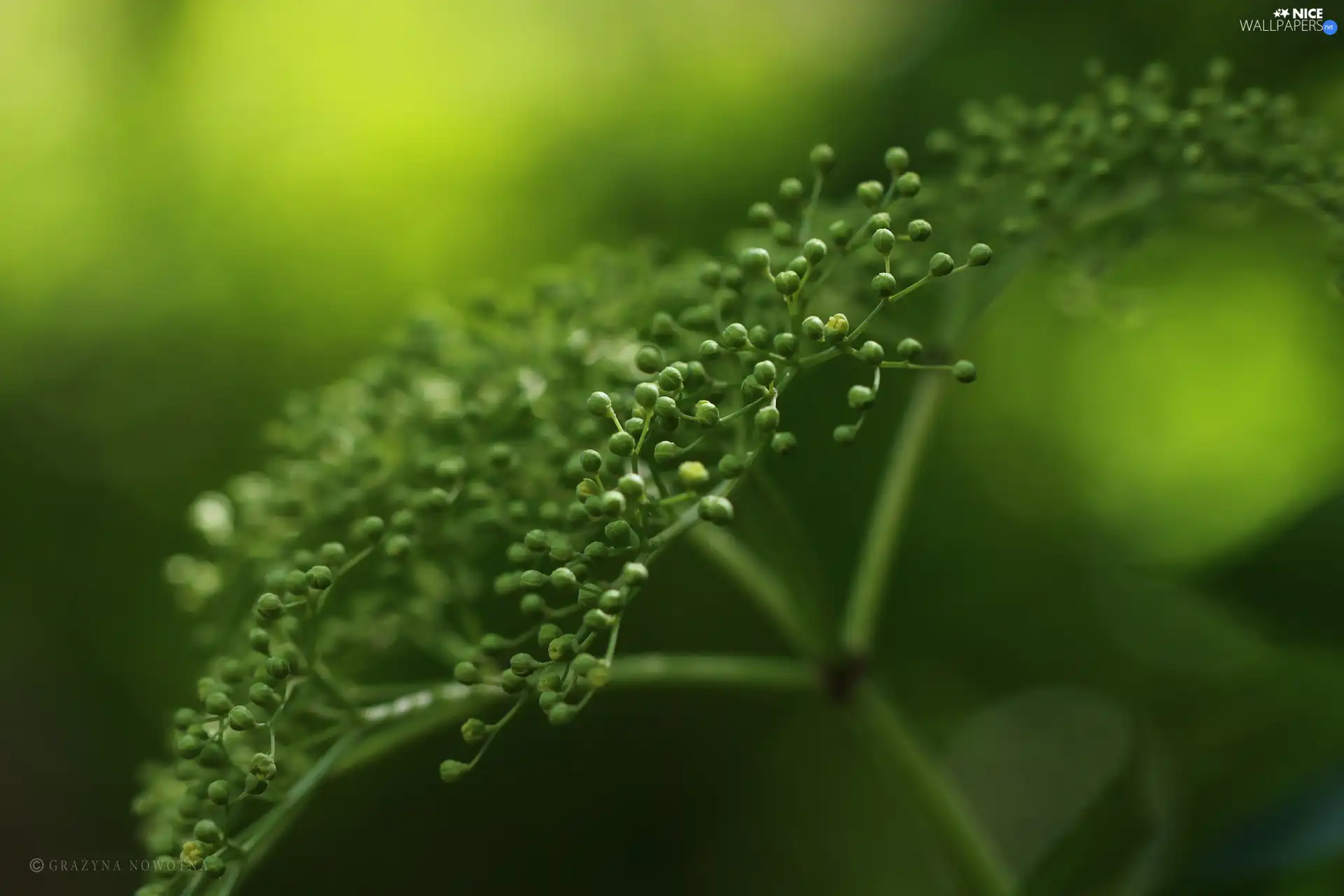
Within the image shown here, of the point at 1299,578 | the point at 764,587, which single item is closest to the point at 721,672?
the point at 764,587

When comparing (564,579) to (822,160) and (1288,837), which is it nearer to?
(822,160)

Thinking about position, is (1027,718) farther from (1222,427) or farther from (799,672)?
(799,672)

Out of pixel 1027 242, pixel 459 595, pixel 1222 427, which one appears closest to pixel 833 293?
pixel 1027 242

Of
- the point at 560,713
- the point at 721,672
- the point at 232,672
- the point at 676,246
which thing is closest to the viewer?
the point at 560,713

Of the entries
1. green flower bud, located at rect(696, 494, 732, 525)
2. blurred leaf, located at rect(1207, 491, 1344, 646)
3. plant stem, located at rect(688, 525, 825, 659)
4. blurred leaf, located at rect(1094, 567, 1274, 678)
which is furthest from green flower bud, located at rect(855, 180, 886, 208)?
blurred leaf, located at rect(1094, 567, 1274, 678)

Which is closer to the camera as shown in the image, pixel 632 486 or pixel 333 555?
pixel 632 486

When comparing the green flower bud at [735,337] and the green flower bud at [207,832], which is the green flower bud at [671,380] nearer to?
the green flower bud at [735,337]
